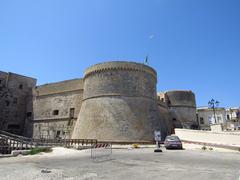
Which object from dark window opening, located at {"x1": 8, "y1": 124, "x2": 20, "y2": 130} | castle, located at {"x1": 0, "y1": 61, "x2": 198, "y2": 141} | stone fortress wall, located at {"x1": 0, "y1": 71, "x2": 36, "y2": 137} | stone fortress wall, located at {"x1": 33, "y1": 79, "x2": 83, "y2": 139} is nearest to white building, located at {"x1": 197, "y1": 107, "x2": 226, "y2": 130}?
castle, located at {"x1": 0, "y1": 61, "x2": 198, "y2": 141}

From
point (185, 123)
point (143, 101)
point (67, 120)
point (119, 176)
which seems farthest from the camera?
point (185, 123)

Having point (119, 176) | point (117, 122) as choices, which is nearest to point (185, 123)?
point (117, 122)

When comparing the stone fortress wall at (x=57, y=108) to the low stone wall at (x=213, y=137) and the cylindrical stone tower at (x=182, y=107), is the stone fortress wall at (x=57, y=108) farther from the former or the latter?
the cylindrical stone tower at (x=182, y=107)

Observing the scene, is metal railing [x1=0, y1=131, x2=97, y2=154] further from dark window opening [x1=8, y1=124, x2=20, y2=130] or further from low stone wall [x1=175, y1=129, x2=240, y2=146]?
dark window opening [x1=8, y1=124, x2=20, y2=130]

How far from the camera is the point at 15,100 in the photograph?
4091cm

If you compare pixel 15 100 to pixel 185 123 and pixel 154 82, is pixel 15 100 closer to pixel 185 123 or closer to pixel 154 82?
pixel 154 82

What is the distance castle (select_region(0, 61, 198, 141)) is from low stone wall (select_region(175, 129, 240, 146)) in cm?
413

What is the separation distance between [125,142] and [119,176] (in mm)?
17199

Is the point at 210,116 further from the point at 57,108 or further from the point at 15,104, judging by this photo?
the point at 15,104

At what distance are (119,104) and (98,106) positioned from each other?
2.73 m

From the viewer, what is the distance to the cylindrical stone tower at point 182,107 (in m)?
40.3

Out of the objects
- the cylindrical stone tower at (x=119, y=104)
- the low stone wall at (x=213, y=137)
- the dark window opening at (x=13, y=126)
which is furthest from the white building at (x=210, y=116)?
the dark window opening at (x=13, y=126)

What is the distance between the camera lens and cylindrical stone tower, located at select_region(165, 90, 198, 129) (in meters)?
Result: 40.3

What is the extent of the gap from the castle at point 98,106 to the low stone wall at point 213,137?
4127 mm
